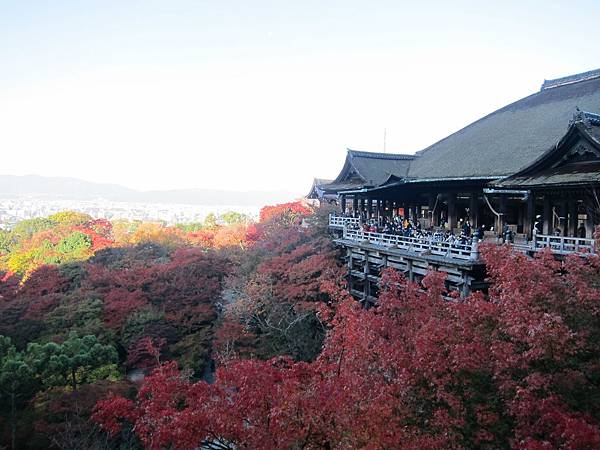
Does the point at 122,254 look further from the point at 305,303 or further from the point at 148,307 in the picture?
the point at 305,303

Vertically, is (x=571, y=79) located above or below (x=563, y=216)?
above

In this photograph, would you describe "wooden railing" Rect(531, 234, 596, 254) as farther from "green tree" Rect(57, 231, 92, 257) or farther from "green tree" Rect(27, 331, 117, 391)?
"green tree" Rect(57, 231, 92, 257)

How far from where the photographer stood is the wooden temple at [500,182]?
1369 cm

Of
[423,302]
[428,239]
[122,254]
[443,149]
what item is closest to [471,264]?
[428,239]

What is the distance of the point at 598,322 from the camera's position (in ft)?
26.2

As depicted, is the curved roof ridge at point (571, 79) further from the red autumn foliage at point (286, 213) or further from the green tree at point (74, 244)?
the green tree at point (74, 244)

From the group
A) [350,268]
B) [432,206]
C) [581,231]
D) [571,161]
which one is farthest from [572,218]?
[350,268]

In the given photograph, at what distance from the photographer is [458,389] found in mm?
8453

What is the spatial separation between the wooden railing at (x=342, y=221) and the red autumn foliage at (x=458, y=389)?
1528 cm

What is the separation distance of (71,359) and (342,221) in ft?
50.3

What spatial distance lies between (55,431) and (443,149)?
23.0 metres

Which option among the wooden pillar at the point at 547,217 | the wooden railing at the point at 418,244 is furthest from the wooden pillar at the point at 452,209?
the wooden pillar at the point at 547,217

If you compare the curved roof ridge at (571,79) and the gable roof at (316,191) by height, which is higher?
the curved roof ridge at (571,79)

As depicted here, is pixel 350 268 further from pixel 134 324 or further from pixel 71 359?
pixel 71 359
